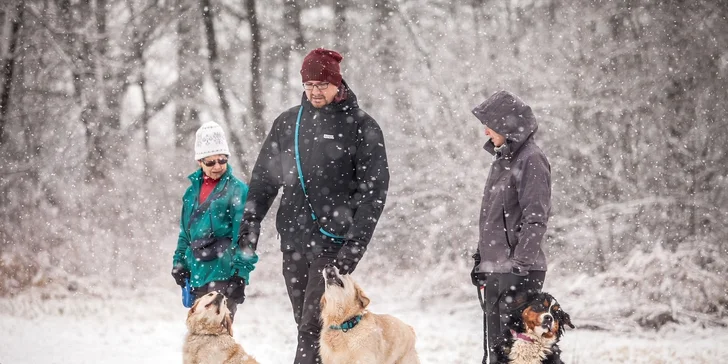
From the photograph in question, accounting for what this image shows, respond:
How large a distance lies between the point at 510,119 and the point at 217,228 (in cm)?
221

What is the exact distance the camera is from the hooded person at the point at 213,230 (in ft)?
14.2

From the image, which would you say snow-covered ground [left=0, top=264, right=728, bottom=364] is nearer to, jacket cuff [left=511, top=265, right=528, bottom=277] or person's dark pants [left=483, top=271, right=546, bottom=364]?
person's dark pants [left=483, top=271, right=546, bottom=364]

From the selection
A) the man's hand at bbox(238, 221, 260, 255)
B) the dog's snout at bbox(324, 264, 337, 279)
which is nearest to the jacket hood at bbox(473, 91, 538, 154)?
the dog's snout at bbox(324, 264, 337, 279)

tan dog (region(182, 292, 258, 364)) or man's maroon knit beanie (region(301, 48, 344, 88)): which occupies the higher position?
man's maroon knit beanie (region(301, 48, 344, 88))

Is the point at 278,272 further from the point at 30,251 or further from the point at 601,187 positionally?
the point at 601,187

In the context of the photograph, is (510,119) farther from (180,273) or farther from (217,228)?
(180,273)

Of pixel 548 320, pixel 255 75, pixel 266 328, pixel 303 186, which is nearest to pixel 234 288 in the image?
pixel 303 186

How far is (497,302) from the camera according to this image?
3.83 meters

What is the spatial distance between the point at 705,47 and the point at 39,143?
38.5ft

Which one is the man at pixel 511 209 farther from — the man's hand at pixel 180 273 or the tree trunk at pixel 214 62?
the tree trunk at pixel 214 62

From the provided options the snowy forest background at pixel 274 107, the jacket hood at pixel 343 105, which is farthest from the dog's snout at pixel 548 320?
the snowy forest background at pixel 274 107

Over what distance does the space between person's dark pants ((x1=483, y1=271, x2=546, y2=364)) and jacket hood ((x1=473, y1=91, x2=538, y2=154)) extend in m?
0.81

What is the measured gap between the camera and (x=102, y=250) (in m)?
10.8

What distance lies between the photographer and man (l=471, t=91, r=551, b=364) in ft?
11.8
